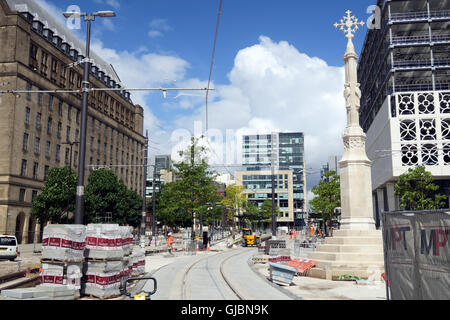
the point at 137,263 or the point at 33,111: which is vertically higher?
the point at 33,111

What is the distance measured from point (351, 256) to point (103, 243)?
35.8ft

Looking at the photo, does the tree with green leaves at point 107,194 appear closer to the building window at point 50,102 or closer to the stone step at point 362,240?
the building window at point 50,102

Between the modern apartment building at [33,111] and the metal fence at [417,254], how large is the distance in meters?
35.7

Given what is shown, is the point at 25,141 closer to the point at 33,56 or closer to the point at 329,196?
the point at 33,56

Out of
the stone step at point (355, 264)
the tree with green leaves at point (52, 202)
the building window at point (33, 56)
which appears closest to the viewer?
the stone step at point (355, 264)

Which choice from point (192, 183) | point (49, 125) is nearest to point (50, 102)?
point (49, 125)

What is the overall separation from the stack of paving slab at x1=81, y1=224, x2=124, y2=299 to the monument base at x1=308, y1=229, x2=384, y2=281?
922 cm

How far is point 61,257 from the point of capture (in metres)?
11.2

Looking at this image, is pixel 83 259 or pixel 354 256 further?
pixel 354 256

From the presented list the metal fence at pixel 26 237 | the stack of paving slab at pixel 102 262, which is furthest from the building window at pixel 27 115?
the stack of paving slab at pixel 102 262

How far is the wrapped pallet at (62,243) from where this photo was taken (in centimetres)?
1124

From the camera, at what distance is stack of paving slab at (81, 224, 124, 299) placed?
1173 cm

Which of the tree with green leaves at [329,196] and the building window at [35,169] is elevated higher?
the building window at [35,169]
